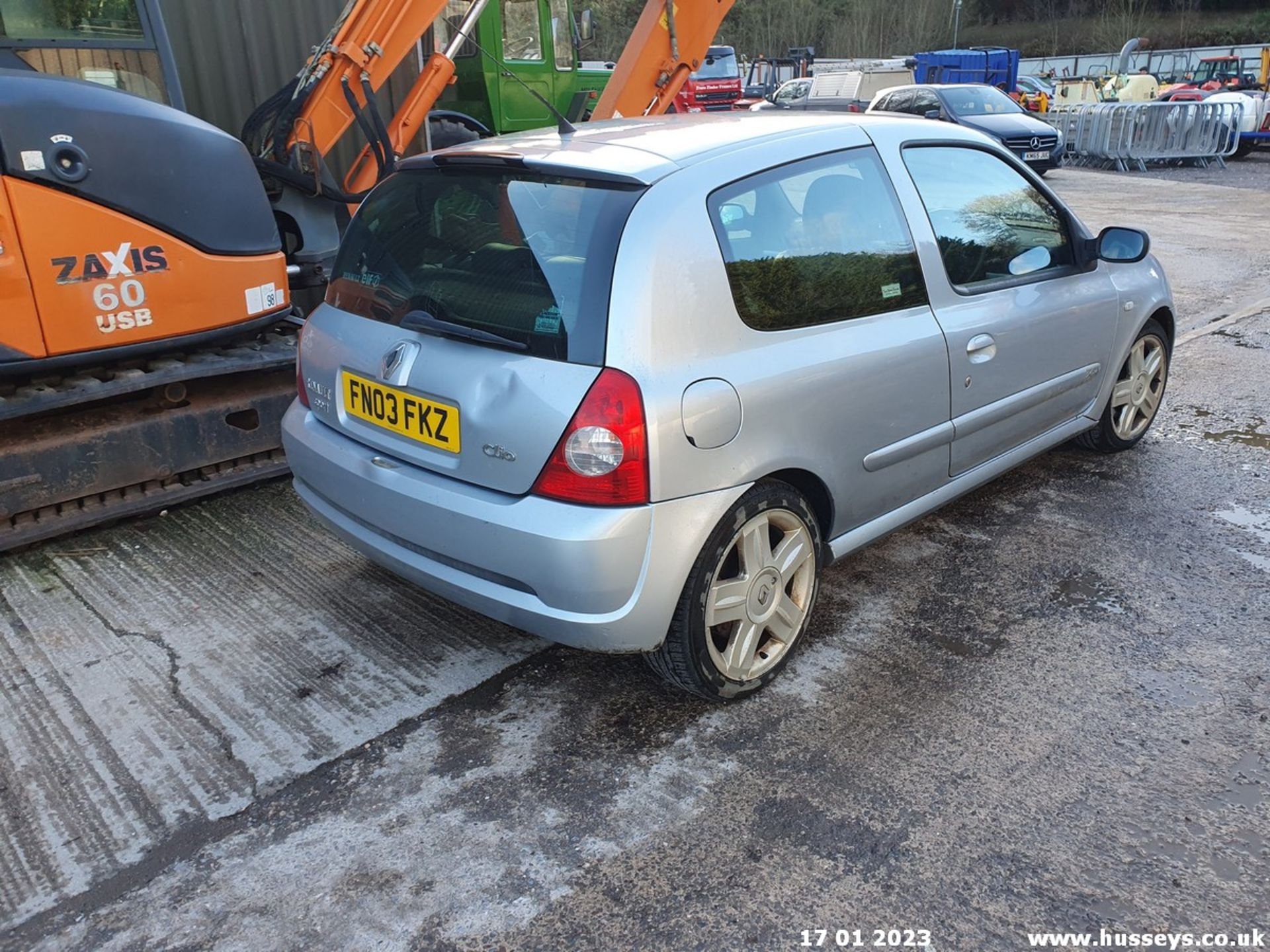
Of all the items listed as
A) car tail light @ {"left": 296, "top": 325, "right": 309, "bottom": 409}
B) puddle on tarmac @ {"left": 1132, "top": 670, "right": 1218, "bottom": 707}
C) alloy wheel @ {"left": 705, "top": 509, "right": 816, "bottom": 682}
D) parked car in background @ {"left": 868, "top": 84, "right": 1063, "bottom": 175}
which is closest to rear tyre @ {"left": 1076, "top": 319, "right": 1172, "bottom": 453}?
puddle on tarmac @ {"left": 1132, "top": 670, "right": 1218, "bottom": 707}

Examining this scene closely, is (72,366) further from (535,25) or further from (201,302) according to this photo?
(535,25)

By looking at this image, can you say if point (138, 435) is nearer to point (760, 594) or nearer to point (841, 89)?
point (760, 594)

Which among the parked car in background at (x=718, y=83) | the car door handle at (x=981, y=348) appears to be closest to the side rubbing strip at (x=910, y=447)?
the car door handle at (x=981, y=348)

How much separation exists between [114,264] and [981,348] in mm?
3236

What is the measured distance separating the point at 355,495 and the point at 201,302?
1583 millimetres

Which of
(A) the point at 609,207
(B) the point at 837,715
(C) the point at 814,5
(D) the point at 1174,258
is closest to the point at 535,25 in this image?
(D) the point at 1174,258

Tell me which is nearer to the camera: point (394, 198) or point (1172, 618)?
point (394, 198)

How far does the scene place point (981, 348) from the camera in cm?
348

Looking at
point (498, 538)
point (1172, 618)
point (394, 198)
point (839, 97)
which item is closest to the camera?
point (498, 538)

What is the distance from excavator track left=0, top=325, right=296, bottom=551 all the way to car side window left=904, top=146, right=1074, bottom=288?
2886 mm

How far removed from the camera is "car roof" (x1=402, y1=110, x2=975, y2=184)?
273 centimetres

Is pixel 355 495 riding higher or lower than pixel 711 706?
higher

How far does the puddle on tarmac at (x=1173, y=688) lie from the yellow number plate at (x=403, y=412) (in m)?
2.26

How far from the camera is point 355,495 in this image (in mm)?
2953
